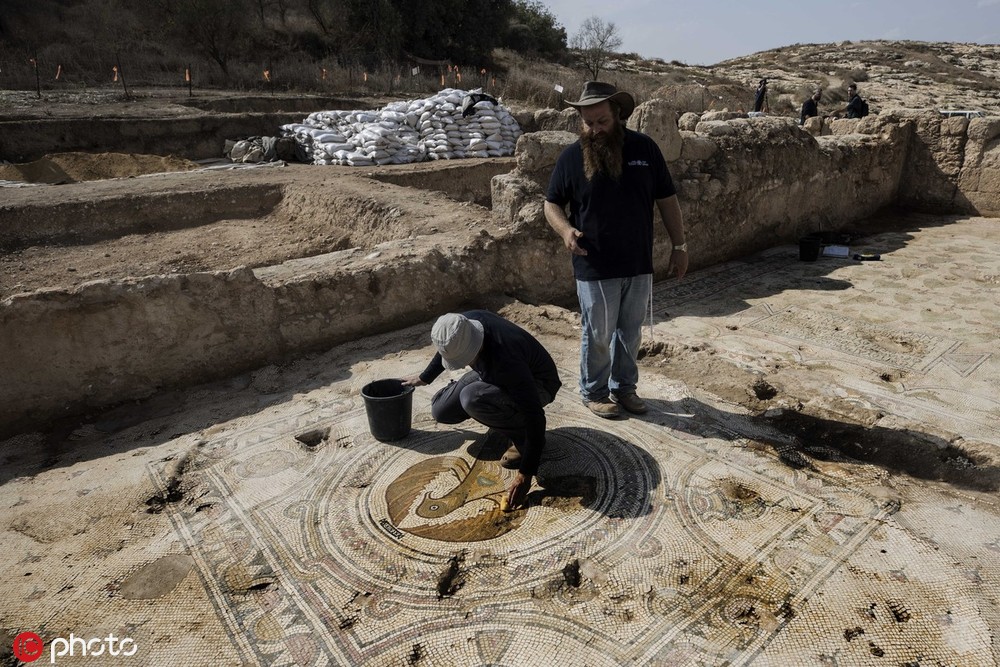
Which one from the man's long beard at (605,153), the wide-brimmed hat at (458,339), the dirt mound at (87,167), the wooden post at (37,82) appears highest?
the wooden post at (37,82)

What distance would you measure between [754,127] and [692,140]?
1.26 metres

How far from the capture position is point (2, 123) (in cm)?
1105

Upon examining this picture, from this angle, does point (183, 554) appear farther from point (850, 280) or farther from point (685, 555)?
point (850, 280)

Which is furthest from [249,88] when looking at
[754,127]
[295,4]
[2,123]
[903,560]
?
[903,560]

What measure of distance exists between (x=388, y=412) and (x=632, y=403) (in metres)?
1.39

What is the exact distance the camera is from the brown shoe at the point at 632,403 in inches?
136

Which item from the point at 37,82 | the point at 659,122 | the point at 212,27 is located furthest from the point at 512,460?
the point at 212,27

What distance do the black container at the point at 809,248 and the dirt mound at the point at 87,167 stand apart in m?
11.1

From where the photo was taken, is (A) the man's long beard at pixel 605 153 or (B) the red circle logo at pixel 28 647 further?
(A) the man's long beard at pixel 605 153

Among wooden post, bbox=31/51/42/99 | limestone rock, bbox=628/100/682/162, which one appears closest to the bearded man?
limestone rock, bbox=628/100/682/162

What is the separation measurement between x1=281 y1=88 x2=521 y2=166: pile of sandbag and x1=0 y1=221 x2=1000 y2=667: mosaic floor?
28.8 ft

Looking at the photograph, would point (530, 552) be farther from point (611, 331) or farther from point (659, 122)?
point (659, 122)

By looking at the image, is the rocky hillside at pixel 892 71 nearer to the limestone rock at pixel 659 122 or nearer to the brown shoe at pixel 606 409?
the limestone rock at pixel 659 122

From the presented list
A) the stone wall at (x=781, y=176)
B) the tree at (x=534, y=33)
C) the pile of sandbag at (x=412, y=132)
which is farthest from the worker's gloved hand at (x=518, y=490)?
the tree at (x=534, y=33)
